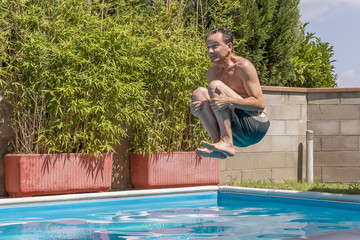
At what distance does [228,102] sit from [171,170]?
4.21m

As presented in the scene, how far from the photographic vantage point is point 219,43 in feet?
10.5

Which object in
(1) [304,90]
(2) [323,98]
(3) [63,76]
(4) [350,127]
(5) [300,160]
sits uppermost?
(3) [63,76]

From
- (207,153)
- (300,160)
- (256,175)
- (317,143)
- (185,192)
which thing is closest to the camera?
(207,153)

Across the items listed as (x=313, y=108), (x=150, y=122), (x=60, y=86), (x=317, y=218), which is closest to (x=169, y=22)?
(x=150, y=122)

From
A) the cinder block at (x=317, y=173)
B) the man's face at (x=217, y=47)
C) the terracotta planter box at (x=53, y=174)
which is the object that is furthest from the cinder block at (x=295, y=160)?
the man's face at (x=217, y=47)

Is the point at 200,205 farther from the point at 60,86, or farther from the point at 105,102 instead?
the point at 60,86

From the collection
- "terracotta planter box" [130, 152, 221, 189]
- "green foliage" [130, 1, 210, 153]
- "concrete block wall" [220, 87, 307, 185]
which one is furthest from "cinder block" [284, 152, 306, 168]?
"green foliage" [130, 1, 210, 153]

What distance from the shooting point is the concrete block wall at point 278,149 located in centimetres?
791

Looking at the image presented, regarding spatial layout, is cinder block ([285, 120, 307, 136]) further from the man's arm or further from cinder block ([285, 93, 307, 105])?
the man's arm

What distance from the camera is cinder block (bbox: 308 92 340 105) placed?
813 centimetres

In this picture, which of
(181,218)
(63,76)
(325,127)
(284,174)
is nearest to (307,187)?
(284,174)

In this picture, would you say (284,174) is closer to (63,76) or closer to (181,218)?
(181,218)

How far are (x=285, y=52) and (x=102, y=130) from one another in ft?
15.8

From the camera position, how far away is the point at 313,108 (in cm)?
832
